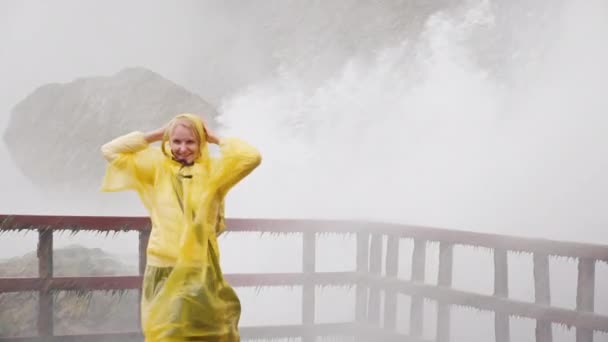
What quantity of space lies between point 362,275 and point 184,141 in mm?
2926

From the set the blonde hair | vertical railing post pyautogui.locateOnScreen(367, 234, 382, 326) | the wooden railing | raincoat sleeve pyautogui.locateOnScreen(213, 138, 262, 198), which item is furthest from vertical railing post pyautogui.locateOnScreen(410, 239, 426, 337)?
the blonde hair

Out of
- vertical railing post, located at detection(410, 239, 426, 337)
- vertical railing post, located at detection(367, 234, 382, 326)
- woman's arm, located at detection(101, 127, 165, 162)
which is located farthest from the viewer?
vertical railing post, located at detection(367, 234, 382, 326)

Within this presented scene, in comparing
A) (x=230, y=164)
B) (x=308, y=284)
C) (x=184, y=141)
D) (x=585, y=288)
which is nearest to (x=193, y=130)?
(x=184, y=141)

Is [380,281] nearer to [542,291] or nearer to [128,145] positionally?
[542,291]

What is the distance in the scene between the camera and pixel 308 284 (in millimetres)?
6188

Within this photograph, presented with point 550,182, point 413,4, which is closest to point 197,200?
point 550,182

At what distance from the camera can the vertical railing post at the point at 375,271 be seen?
6.33m

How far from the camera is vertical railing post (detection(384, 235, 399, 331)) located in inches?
243

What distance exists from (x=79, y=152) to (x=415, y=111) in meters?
15.9

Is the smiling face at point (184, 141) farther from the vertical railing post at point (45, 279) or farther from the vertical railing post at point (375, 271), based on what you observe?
the vertical railing post at point (375, 271)

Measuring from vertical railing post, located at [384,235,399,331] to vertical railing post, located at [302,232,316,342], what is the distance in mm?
572

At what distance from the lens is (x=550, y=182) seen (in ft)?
52.4

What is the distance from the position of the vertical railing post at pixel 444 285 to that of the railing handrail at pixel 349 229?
4.3 inches

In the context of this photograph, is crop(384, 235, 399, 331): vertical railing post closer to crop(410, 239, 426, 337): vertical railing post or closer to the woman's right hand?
crop(410, 239, 426, 337): vertical railing post
